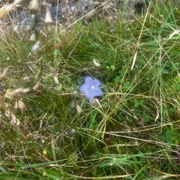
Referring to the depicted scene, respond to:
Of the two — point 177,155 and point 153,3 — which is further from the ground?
point 153,3

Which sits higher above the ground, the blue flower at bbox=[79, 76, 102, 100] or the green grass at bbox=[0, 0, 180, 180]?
the blue flower at bbox=[79, 76, 102, 100]

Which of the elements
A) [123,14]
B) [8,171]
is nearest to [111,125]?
[8,171]

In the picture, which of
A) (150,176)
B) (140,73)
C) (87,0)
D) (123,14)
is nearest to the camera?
(150,176)

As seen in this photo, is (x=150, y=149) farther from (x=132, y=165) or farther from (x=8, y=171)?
(x=8, y=171)

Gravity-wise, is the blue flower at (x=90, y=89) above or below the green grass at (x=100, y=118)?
above

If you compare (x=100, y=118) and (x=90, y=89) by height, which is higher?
(x=90, y=89)

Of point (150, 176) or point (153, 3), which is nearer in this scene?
point (150, 176)

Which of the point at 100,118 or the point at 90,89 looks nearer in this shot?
the point at 90,89

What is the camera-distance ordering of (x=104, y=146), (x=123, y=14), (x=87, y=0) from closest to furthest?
(x=104, y=146), (x=123, y=14), (x=87, y=0)
